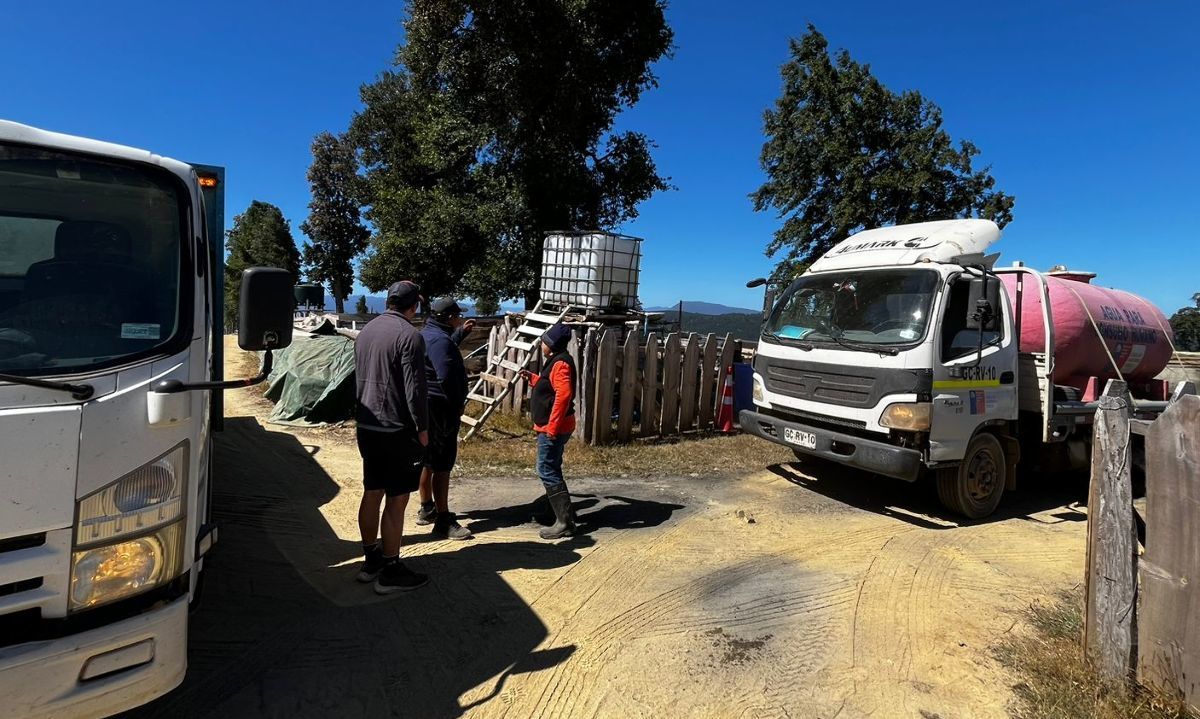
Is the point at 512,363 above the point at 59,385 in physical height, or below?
below

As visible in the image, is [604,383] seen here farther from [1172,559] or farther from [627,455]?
[1172,559]

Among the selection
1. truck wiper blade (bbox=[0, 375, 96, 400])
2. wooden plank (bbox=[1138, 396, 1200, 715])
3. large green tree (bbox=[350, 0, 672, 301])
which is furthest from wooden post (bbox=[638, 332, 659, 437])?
large green tree (bbox=[350, 0, 672, 301])

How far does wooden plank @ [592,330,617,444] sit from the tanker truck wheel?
13.0ft

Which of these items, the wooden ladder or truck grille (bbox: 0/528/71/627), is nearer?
truck grille (bbox: 0/528/71/627)

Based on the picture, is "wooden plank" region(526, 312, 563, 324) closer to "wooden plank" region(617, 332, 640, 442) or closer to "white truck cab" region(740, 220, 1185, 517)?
"wooden plank" region(617, 332, 640, 442)

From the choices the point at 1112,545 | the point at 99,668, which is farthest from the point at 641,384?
the point at 99,668

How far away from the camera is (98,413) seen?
1961 mm

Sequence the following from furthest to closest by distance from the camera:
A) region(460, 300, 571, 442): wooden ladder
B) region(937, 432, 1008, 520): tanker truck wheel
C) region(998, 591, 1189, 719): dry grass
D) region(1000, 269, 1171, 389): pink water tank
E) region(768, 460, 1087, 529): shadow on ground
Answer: region(460, 300, 571, 442): wooden ladder < region(1000, 269, 1171, 389): pink water tank < region(768, 460, 1087, 529): shadow on ground < region(937, 432, 1008, 520): tanker truck wheel < region(998, 591, 1189, 719): dry grass

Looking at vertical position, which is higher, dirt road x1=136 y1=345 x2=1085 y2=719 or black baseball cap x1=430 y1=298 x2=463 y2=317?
black baseball cap x1=430 y1=298 x2=463 y2=317

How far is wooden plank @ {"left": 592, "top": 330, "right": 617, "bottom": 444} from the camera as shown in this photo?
8180 millimetres

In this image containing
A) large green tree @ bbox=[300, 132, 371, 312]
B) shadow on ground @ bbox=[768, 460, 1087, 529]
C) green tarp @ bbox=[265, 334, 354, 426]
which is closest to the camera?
shadow on ground @ bbox=[768, 460, 1087, 529]

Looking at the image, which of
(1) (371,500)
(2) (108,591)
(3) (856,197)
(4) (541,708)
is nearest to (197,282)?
(2) (108,591)

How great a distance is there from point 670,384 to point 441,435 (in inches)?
183

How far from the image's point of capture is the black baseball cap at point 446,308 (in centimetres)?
504
